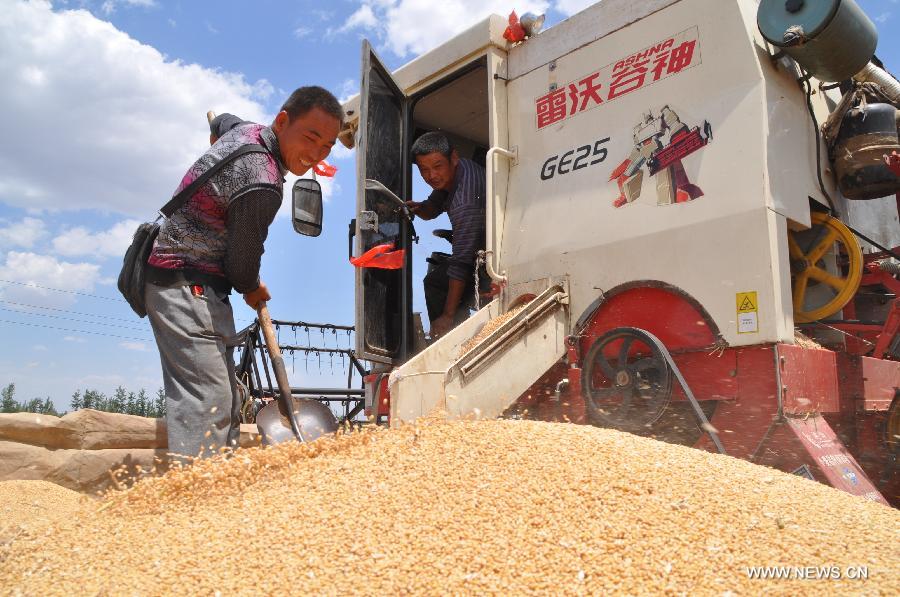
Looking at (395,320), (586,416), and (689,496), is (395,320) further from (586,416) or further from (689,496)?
(689,496)

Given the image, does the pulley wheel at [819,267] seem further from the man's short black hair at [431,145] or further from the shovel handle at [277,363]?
the man's short black hair at [431,145]

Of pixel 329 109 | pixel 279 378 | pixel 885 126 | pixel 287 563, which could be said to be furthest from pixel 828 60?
pixel 287 563

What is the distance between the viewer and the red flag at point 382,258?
4418 mm

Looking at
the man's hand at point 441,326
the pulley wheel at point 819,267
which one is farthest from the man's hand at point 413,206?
the pulley wheel at point 819,267

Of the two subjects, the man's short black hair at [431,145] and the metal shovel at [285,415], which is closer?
the metal shovel at [285,415]

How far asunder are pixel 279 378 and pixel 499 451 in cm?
121

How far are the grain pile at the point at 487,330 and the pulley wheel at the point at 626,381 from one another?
481 millimetres

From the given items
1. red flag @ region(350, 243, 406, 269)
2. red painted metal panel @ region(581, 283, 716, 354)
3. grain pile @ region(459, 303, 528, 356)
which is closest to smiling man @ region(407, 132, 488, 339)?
red flag @ region(350, 243, 406, 269)

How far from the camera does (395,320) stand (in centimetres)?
475

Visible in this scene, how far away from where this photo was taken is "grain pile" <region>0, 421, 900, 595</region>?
151cm

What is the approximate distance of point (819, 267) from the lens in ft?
10.8

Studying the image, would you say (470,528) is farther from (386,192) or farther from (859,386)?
(386,192)

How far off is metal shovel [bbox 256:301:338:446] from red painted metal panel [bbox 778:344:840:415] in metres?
1.99

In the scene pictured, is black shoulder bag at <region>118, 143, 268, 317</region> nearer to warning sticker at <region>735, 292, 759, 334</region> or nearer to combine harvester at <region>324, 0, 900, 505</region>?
combine harvester at <region>324, 0, 900, 505</region>
